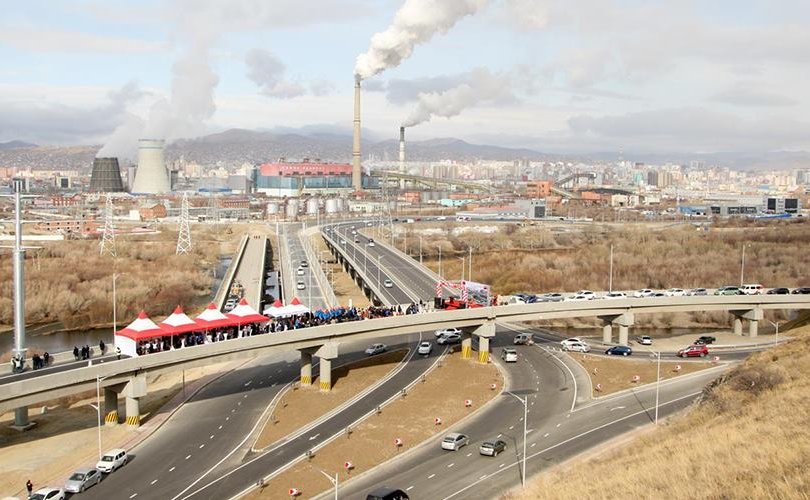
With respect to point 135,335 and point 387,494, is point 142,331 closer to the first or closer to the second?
point 135,335

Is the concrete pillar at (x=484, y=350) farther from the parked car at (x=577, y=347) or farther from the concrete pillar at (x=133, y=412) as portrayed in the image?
the concrete pillar at (x=133, y=412)

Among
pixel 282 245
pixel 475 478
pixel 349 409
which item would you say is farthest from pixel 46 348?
pixel 282 245

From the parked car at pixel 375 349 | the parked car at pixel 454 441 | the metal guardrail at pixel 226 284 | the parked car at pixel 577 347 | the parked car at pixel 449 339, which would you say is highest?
the metal guardrail at pixel 226 284

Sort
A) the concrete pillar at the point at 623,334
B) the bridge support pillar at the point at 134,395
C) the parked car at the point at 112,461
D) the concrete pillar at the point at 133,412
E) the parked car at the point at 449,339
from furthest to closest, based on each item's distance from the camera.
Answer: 1. the concrete pillar at the point at 623,334
2. the parked car at the point at 449,339
3. the concrete pillar at the point at 133,412
4. the bridge support pillar at the point at 134,395
5. the parked car at the point at 112,461

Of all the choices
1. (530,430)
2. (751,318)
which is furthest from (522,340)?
(530,430)

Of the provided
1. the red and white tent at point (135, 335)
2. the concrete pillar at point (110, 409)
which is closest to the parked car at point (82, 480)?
the concrete pillar at point (110, 409)

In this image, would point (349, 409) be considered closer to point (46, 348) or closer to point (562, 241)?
point (46, 348)
